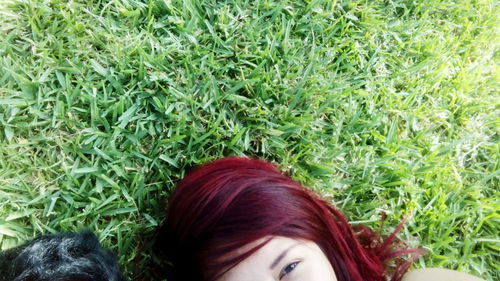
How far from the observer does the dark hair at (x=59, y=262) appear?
149 cm

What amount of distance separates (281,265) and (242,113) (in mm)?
920

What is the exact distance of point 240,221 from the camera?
68.1 inches

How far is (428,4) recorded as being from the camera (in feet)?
8.77

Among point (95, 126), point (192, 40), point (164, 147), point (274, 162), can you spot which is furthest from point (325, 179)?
point (95, 126)

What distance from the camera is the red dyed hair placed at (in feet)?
5.67

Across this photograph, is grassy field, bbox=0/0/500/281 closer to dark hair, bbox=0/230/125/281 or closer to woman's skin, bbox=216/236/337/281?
dark hair, bbox=0/230/125/281

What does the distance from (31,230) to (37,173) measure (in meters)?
0.27

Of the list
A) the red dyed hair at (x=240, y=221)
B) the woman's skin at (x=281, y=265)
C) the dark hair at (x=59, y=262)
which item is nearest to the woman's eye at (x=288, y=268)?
the woman's skin at (x=281, y=265)

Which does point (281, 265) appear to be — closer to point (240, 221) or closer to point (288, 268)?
point (288, 268)

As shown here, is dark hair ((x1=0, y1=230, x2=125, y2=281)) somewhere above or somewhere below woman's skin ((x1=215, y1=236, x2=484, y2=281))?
below

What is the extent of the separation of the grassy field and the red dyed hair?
239 millimetres

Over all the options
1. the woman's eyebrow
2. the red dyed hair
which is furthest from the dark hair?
the woman's eyebrow

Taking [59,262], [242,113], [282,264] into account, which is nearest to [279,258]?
[282,264]

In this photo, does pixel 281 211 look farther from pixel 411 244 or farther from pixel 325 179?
pixel 411 244
